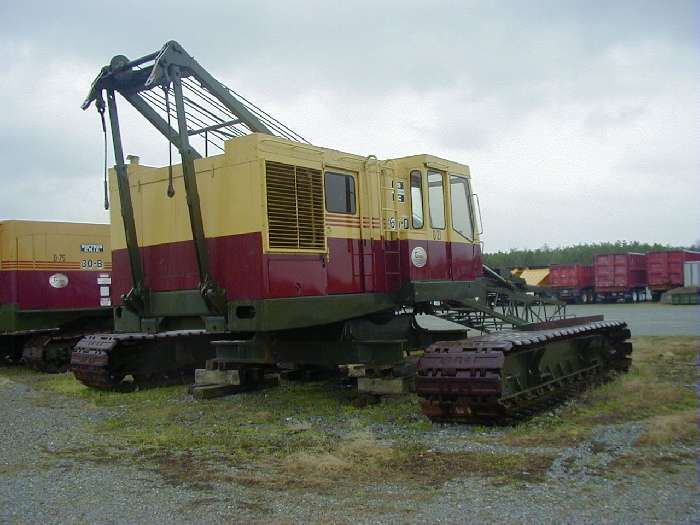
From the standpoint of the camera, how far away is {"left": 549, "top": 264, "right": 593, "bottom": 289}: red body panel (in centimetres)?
4191

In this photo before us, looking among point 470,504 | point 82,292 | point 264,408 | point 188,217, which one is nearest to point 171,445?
point 264,408

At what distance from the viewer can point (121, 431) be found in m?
8.43

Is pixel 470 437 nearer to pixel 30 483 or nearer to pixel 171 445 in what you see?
pixel 171 445

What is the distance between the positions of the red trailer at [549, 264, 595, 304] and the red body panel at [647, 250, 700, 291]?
3.80m

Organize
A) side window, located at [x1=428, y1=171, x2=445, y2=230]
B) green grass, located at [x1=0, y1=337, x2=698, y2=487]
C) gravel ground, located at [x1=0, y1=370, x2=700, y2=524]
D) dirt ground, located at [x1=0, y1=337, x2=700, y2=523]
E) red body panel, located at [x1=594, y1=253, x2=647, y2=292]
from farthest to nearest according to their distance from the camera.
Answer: red body panel, located at [x1=594, y1=253, x2=647, y2=292], side window, located at [x1=428, y1=171, x2=445, y2=230], green grass, located at [x1=0, y1=337, x2=698, y2=487], dirt ground, located at [x1=0, y1=337, x2=700, y2=523], gravel ground, located at [x1=0, y1=370, x2=700, y2=524]

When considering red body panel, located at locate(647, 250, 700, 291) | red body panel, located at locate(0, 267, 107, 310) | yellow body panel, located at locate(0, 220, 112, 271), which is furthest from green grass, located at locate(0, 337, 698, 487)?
red body panel, located at locate(647, 250, 700, 291)

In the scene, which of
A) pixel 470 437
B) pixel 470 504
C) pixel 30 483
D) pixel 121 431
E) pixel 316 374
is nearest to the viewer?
pixel 470 504

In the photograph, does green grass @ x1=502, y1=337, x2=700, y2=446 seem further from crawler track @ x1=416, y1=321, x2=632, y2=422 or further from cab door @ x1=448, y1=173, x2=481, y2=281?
cab door @ x1=448, y1=173, x2=481, y2=281

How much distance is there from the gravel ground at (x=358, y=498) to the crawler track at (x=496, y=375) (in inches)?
39.2

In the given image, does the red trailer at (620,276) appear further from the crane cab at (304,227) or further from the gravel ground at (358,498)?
the gravel ground at (358,498)

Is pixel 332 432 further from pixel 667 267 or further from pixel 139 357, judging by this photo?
pixel 667 267

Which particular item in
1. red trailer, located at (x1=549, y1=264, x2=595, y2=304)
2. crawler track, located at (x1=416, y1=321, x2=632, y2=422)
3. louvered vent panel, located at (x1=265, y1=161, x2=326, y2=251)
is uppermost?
louvered vent panel, located at (x1=265, y1=161, x2=326, y2=251)

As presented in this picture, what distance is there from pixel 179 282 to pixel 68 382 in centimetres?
556

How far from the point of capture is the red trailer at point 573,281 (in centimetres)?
4188
